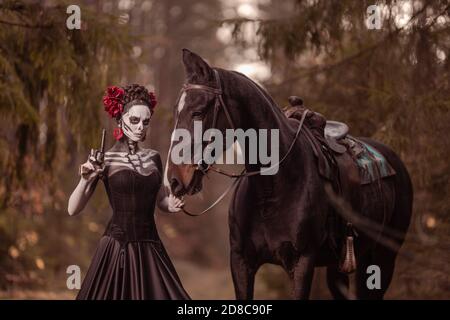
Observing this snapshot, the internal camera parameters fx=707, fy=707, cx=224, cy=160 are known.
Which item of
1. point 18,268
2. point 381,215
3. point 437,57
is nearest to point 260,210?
point 381,215

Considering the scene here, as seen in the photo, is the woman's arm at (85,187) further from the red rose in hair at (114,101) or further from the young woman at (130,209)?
the red rose in hair at (114,101)

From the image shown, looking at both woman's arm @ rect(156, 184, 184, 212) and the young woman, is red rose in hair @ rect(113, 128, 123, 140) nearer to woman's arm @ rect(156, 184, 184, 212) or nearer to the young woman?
the young woman

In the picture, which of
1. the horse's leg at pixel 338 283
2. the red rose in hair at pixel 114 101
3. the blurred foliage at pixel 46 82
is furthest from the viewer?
the blurred foliage at pixel 46 82

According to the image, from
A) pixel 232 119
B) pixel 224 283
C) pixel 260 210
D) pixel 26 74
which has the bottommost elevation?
pixel 224 283

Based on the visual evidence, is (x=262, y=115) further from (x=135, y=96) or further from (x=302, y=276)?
(x=302, y=276)

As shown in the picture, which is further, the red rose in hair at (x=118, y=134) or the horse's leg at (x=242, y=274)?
the horse's leg at (x=242, y=274)

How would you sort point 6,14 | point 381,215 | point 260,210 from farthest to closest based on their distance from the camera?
point 6,14
point 381,215
point 260,210

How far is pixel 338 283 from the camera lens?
23.5 feet

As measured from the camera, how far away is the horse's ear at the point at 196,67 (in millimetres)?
4909

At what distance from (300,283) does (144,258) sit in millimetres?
1158

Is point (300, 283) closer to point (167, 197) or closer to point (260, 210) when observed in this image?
point (260, 210)

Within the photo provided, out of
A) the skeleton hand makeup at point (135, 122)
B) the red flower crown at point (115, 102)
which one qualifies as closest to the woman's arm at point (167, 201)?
the skeleton hand makeup at point (135, 122)

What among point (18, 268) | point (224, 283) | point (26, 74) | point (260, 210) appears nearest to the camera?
point (260, 210)

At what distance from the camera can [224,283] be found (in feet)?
55.7
